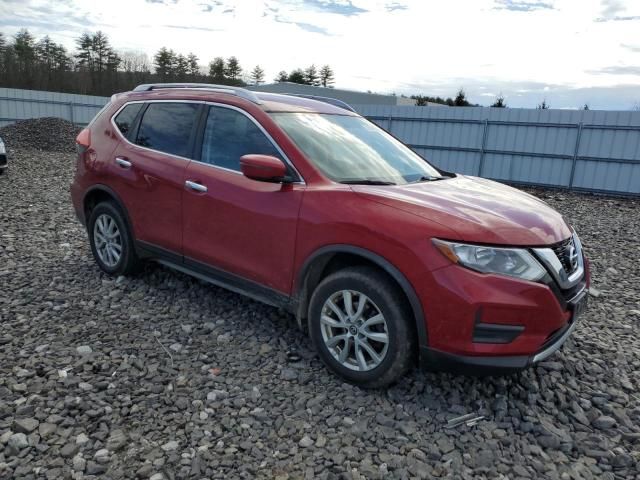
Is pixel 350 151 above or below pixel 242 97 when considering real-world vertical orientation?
below

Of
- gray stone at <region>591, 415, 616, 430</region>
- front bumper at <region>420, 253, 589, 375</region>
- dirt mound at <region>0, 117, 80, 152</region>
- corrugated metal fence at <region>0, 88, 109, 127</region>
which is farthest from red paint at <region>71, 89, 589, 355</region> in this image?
corrugated metal fence at <region>0, 88, 109, 127</region>

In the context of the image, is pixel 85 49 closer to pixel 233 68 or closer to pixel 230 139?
pixel 233 68

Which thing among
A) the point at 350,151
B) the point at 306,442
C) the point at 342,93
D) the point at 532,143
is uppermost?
the point at 342,93

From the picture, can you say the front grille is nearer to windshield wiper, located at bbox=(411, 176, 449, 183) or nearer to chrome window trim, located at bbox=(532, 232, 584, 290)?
chrome window trim, located at bbox=(532, 232, 584, 290)

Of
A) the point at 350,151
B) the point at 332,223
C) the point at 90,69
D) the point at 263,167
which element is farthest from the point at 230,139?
the point at 90,69

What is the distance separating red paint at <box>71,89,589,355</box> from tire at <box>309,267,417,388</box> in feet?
0.54

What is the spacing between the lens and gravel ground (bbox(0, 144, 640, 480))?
2.43 m

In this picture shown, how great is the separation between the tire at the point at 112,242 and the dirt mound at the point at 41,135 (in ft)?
48.8

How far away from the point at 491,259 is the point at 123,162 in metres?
3.26

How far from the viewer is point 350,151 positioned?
3.54 meters

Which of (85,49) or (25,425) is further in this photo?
(85,49)

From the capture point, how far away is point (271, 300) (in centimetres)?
337

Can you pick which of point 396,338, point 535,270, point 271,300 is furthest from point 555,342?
point 271,300

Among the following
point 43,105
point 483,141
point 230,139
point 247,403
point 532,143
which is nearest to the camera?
point 247,403
